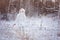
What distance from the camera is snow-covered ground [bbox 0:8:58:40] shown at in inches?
78.4

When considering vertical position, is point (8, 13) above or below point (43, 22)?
above

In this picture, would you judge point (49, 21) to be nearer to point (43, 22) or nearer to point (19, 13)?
point (43, 22)

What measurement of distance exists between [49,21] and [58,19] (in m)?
0.14

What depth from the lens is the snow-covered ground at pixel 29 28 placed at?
1991 millimetres

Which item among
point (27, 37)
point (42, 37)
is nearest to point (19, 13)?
point (27, 37)

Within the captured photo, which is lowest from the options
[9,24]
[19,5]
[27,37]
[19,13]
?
[27,37]

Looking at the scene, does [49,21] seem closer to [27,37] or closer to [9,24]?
[27,37]

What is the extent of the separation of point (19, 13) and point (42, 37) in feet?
1.71

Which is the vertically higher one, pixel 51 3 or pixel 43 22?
pixel 51 3

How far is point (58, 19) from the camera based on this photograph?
1.99m

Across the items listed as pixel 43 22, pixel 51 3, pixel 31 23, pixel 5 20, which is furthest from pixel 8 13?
pixel 51 3

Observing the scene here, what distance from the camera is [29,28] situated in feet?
6.63

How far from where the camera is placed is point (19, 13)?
80.2 inches

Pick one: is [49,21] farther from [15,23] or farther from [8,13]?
[8,13]
